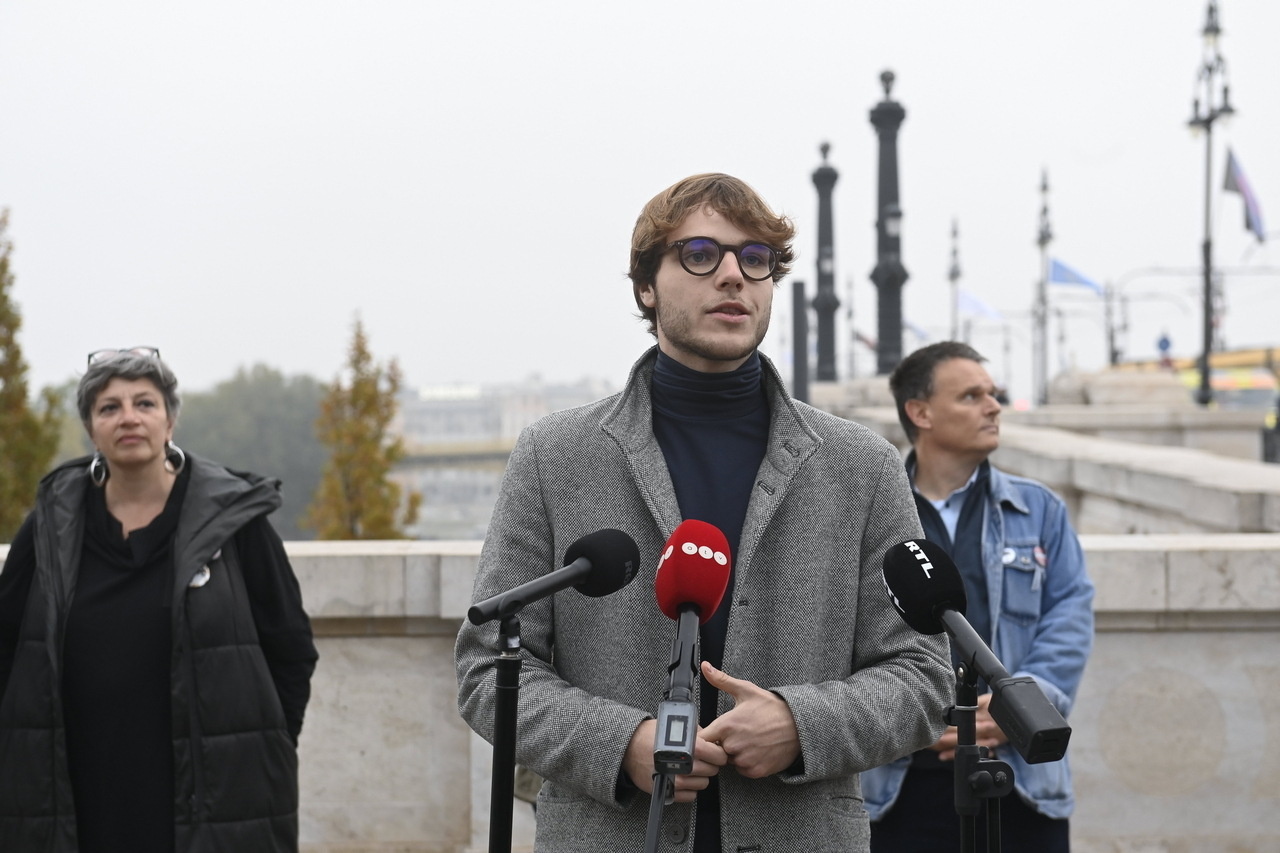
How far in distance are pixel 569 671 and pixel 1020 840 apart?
1.71 metres

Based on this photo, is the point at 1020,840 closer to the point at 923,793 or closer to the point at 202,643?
the point at 923,793

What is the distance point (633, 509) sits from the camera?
2654 mm

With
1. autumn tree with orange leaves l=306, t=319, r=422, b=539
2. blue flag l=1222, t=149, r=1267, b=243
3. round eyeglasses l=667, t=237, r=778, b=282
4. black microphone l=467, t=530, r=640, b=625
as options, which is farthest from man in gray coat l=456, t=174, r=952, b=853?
autumn tree with orange leaves l=306, t=319, r=422, b=539

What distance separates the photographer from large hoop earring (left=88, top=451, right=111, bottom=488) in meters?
3.87

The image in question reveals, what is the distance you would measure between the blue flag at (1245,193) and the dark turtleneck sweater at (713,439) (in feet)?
110

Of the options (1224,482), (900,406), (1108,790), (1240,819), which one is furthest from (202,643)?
(1224,482)

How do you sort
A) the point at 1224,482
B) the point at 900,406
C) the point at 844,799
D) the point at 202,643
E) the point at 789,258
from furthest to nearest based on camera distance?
1. the point at 1224,482
2. the point at 900,406
3. the point at 202,643
4. the point at 789,258
5. the point at 844,799

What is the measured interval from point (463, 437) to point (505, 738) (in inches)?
4721

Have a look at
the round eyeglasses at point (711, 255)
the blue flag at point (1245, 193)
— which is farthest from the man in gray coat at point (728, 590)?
the blue flag at point (1245, 193)

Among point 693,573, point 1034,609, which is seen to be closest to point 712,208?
point 693,573

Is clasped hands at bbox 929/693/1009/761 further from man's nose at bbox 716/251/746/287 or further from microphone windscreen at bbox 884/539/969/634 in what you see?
man's nose at bbox 716/251/746/287

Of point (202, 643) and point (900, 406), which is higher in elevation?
point (900, 406)

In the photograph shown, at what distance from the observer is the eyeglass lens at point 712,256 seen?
2.62 m

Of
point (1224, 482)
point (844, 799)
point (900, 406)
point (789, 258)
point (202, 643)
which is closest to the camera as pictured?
point (844, 799)
